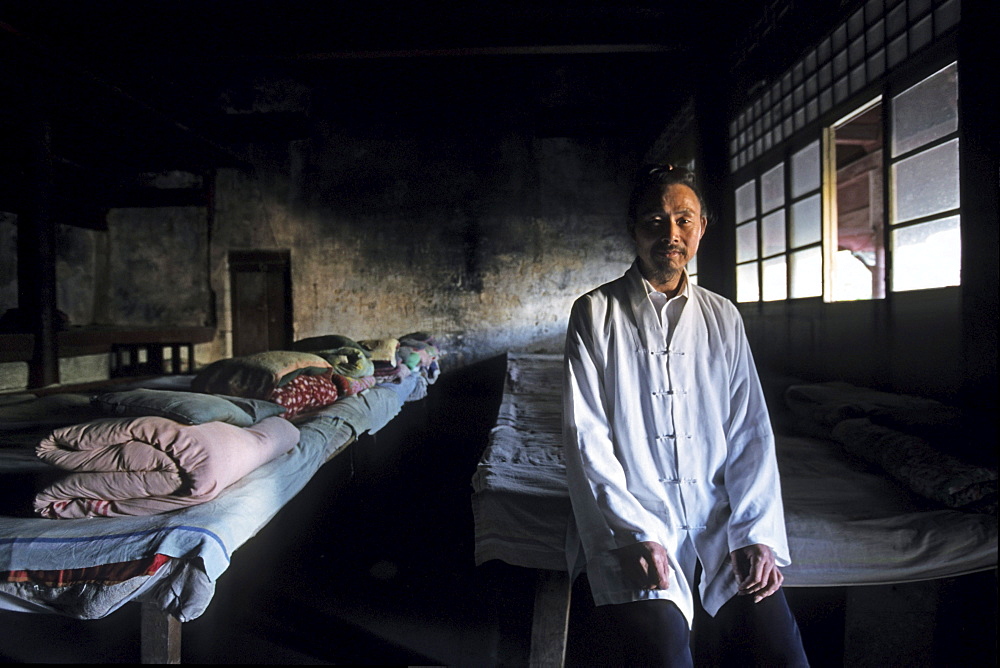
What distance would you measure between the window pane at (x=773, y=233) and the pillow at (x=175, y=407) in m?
3.50

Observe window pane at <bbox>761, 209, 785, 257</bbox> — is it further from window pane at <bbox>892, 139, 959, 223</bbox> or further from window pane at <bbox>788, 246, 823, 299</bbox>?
window pane at <bbox>892, 139, 959, 223</bbox>

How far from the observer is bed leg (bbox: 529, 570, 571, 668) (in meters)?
1.39

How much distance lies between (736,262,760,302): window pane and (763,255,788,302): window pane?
0.45 ft

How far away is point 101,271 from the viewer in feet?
25.5

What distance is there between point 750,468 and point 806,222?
2.74 metres

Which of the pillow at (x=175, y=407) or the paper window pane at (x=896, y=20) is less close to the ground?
the paper window pane at (x=896, y=20)

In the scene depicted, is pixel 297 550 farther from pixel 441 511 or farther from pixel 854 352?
pixel 854 352

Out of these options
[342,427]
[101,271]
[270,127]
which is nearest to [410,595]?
[342,427]

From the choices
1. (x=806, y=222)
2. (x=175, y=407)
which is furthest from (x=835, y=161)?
(x=175, y=407)

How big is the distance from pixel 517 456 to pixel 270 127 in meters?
7.33

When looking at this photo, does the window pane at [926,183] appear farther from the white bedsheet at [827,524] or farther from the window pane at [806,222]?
the white bedsheet at [827,524]

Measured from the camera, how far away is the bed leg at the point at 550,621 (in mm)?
1395

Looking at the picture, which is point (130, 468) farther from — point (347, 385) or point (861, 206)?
point (861, 206)

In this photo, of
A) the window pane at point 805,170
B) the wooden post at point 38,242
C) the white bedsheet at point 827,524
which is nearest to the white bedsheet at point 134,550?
the white bedsheet at point 827,524
